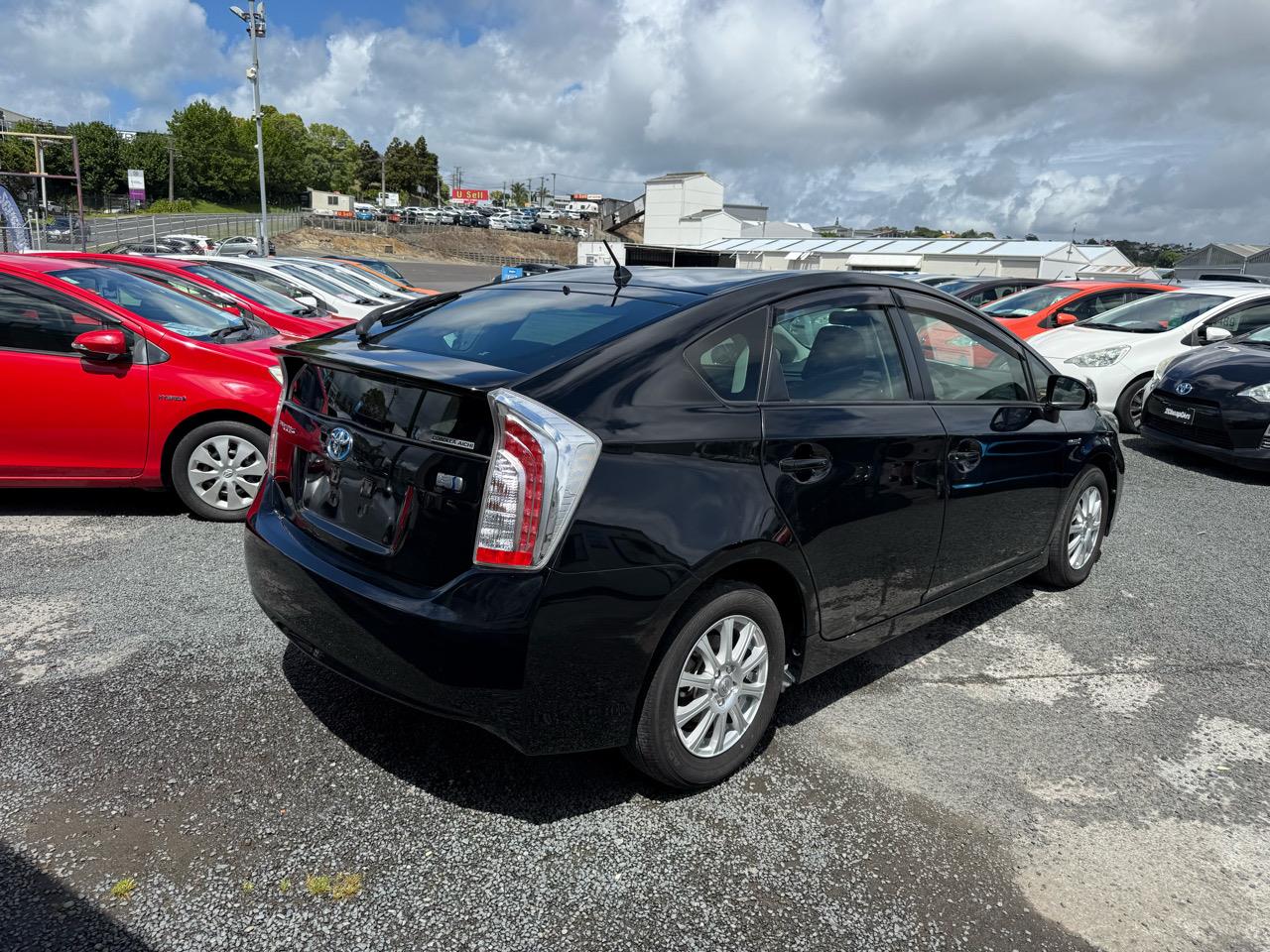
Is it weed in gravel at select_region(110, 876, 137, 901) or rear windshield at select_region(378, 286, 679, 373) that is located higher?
rear windshield at select_region(378, 286, 679, 373)

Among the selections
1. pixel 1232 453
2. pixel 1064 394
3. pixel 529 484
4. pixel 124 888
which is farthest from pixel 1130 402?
pixel 124 888

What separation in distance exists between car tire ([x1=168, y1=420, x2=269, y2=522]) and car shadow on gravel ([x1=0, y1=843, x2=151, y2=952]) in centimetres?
333

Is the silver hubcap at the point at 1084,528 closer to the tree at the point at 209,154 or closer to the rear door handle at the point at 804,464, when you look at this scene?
the rear door handle at the point at 804,464

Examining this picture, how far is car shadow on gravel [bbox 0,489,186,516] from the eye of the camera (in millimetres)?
5648

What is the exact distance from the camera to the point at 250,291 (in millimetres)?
9250

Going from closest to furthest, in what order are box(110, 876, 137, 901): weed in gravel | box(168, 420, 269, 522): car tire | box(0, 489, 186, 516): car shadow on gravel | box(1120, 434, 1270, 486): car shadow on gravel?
box(110, 876, 137, 901): weed in gravel
box(168, 420, 269, 522): car tire
box(0, 489, 186, 516): car shadow on gravel
box(1120, 434, 1270, 486): car shadow on gravel

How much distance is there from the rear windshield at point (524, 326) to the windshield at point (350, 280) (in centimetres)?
1143

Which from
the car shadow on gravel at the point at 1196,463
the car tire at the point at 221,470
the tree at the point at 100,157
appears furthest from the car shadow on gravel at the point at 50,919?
the tree at the point at 100,157

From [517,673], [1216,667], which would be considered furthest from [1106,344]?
[517,673]

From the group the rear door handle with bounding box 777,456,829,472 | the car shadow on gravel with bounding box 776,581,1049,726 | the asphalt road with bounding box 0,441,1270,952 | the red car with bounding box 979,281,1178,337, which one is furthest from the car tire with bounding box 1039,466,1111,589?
the red car with bounding box 979,281,1178,337

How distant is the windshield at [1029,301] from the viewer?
12.3 metres

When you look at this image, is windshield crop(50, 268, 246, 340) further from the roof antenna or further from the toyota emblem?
the roof antenna

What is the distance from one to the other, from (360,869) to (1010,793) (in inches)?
83.0

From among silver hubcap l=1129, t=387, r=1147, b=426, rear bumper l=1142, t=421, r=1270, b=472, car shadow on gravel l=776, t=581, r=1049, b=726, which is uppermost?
silver hubcap l=1129, t=387, r=1147, b=426
